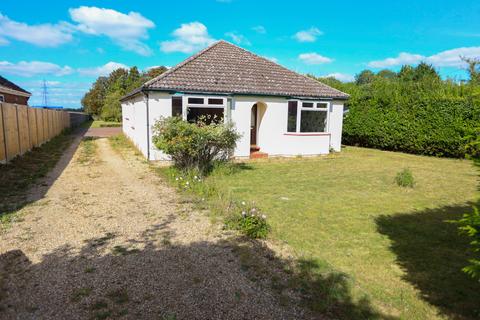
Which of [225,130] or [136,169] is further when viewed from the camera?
[136,169]

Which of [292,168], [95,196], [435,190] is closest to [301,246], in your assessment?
[95,196]

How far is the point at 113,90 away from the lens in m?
61.2

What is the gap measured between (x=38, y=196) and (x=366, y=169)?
1101cm

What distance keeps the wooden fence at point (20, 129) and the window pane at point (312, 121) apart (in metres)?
13.0

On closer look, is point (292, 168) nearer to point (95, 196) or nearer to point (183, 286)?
point (95, 196)

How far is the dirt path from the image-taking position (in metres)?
3.43

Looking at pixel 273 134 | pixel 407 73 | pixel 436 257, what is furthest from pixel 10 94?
pixel 407 73

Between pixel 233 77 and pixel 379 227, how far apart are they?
1007cm

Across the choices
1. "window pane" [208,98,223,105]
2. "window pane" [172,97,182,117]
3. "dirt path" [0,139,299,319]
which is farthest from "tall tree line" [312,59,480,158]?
"dirt path" [0,139,299,319]

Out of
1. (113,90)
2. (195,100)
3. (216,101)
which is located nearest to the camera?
(195,100)

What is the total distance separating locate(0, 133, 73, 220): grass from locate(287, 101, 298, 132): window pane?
34.8ft

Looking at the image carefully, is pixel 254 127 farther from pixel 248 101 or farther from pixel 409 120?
pixel 409 120

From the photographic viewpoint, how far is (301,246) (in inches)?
202

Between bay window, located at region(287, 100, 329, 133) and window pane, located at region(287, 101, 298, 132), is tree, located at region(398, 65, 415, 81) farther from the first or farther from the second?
window pane, located at region(287, 101, 298, 132)
